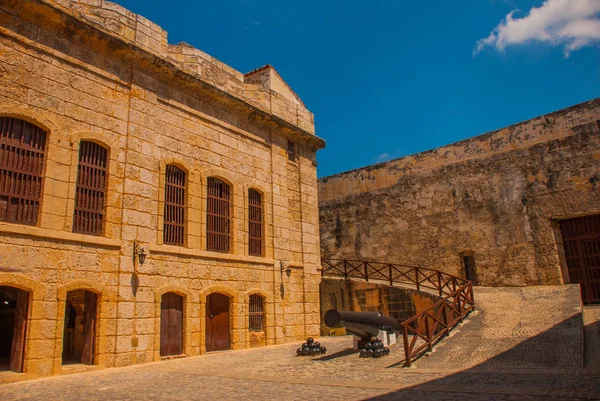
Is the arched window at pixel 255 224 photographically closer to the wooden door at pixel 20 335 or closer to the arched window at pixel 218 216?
the arched window at pixel 218 216

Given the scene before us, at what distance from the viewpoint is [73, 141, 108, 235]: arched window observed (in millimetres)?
9219

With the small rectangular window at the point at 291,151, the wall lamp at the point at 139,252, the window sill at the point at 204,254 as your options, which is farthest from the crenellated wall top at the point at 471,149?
the wall lamp at the point at 139,252

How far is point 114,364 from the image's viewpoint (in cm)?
901

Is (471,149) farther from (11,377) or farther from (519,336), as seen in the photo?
(11,377)

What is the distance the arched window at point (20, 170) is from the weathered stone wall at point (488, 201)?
12881mm

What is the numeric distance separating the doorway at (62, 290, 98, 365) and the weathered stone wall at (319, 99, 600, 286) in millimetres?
11596

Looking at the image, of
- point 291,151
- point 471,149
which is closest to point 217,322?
point 291,151

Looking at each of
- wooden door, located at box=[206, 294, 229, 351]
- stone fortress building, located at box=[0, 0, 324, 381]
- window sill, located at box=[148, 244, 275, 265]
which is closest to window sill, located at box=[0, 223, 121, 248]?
stone fortress building, located at box=[0, 0, 324, 381]

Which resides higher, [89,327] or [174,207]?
[174,207]

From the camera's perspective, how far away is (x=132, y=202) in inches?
392

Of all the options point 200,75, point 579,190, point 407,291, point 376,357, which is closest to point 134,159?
point 200,75

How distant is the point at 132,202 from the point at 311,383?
218 inches

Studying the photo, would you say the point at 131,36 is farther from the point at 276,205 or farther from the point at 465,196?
the point at 465,196

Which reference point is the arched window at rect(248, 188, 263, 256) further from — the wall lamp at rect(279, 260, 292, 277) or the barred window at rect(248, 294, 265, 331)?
the barred window at rect(248, 294, 265, 331)
